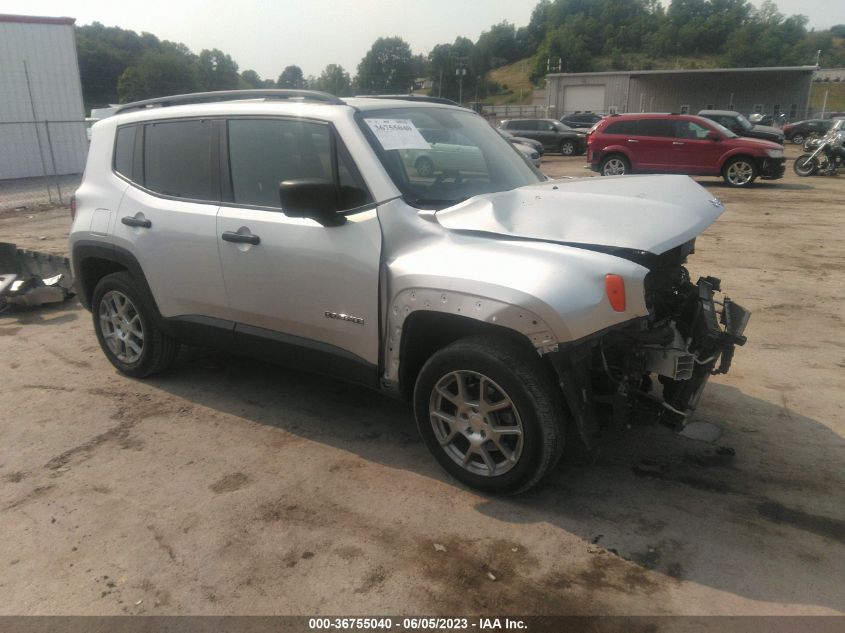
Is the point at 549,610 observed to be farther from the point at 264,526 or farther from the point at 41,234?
the point at 41,234

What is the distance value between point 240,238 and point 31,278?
4.41m

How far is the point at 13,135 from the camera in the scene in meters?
20.7

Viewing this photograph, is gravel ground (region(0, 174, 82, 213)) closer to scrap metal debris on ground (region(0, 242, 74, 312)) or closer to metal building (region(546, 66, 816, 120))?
scrap metal debris on ground (region(0, 242, 74, 312))

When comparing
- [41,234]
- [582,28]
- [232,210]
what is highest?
[582,28]

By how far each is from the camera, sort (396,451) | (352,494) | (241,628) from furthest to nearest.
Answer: (396,451) → (352,494) → (241,628)

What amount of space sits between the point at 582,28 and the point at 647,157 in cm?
10945

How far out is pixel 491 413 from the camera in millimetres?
3262

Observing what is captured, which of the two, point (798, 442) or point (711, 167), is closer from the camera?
point (798, 442)

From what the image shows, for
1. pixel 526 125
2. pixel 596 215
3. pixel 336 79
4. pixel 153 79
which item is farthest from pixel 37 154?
pixel 336 79

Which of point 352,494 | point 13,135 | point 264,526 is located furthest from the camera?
point 13,135

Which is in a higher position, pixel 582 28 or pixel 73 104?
pixel 582 28

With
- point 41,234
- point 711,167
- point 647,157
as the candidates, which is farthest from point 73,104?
point 711,167

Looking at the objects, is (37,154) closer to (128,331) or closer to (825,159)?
(128,331)

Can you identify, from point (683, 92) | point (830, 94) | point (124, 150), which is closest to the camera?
point (124, 150)
